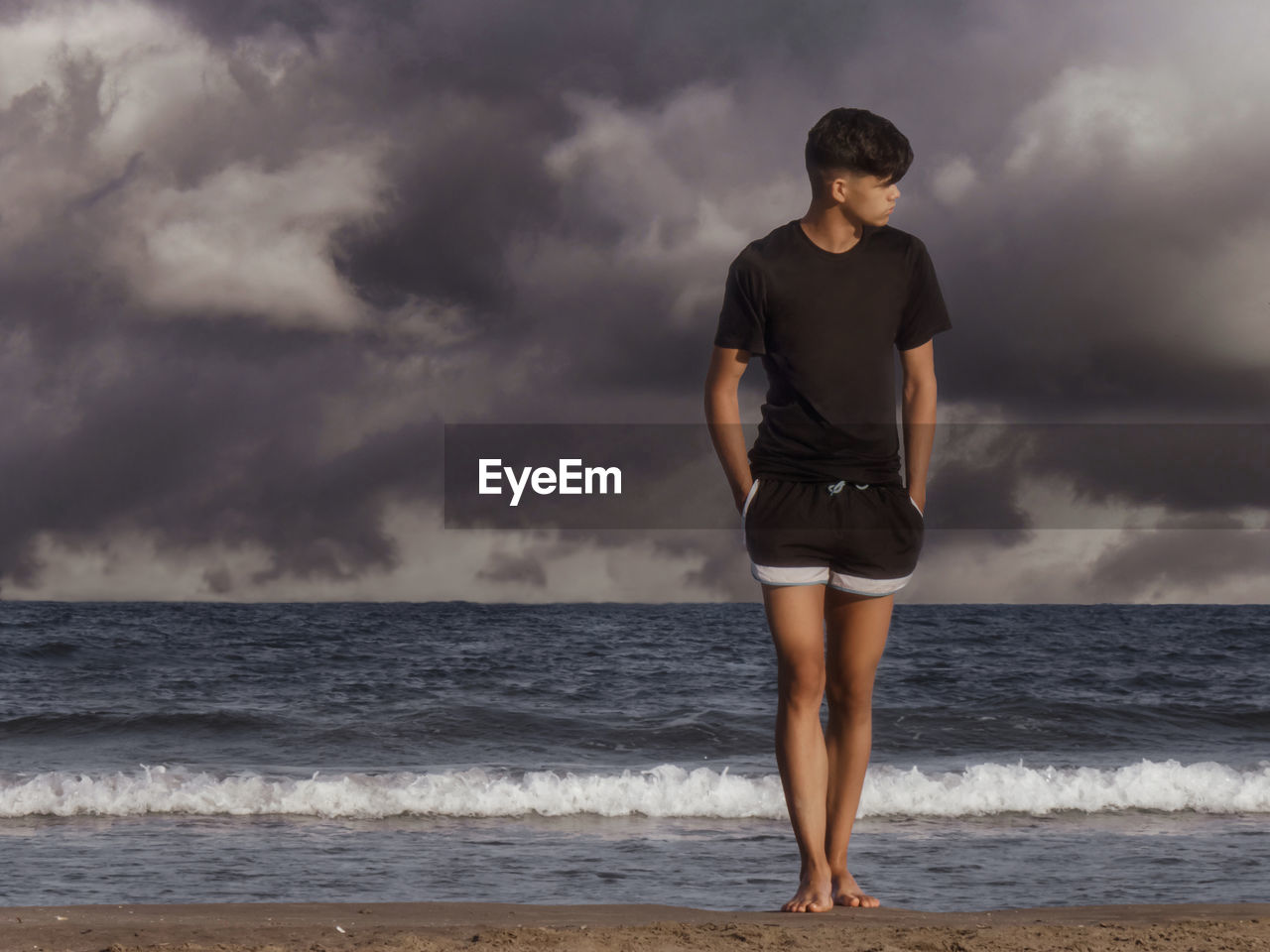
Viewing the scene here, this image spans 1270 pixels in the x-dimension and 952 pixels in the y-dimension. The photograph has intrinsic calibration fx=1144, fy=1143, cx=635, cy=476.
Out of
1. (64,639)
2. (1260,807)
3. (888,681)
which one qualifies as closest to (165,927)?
(1260,807)

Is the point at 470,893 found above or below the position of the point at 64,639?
below

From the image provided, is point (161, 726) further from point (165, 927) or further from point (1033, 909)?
point (1033, 909)

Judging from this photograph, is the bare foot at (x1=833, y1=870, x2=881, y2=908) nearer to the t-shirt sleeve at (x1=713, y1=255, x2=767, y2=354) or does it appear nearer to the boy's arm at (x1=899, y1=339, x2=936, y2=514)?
the boy's arm at (x1=899, y1=339, x2=936, y2=514)

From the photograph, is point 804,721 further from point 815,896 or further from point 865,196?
point 865,196

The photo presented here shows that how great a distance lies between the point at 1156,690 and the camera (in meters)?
16.6

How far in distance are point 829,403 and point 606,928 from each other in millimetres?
1779

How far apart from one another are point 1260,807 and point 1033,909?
18.8 feet

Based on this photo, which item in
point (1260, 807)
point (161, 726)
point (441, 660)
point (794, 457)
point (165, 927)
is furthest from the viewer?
point (441, 660)

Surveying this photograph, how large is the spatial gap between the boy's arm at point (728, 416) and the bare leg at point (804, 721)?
1.08ft

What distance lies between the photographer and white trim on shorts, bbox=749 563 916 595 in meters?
3.22

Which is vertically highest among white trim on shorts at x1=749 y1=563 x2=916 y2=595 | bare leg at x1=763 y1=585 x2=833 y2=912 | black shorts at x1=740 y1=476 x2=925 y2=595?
black shorts at x1=740 y1=476 x2=925 y2=595

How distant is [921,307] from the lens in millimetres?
3287

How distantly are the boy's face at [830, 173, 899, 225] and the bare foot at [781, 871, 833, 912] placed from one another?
197 centimetres

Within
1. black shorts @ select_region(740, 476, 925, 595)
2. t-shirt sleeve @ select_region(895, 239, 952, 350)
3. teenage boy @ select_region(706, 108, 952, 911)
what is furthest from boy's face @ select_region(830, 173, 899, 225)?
black shorts @ select_region(740, 476, 925, 595)
